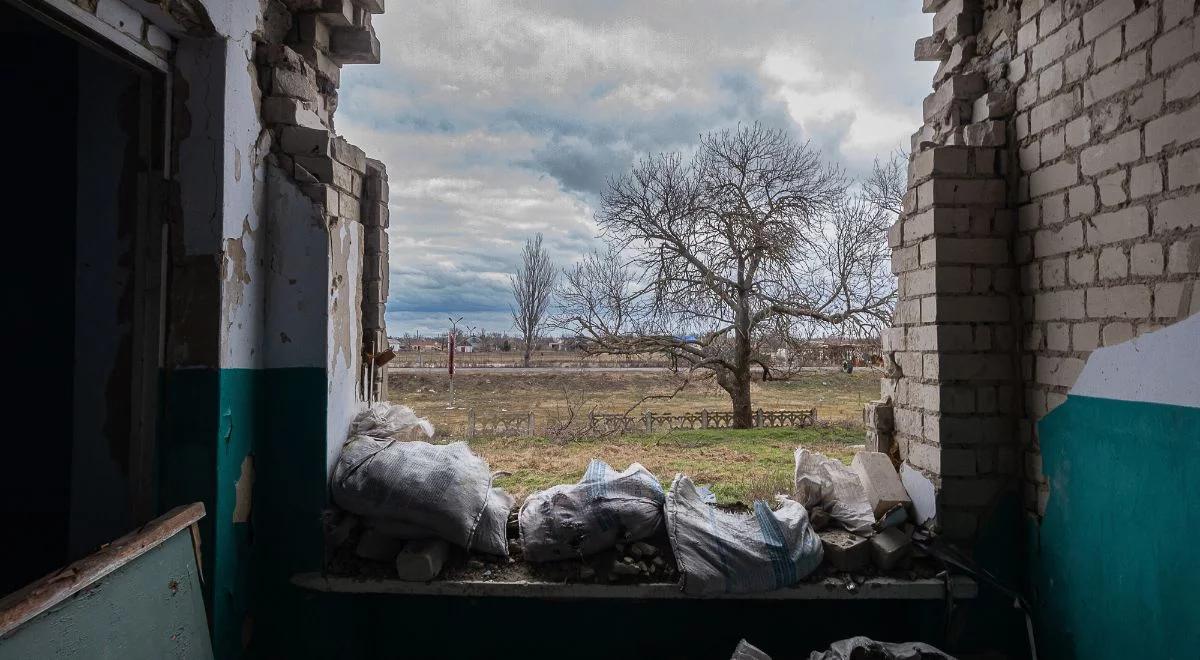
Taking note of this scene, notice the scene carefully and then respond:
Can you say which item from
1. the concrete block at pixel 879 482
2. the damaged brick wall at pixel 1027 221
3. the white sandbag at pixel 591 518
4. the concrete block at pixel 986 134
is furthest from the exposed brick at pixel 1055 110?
the white sandbag at pixel 591 518

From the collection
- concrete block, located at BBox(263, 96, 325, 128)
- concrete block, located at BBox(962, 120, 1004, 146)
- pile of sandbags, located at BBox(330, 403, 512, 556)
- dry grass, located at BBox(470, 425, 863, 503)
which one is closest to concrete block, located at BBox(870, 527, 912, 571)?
dry grass, located at BBox(470, 425, 863, 503)

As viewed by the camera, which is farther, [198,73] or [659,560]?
[659,560]

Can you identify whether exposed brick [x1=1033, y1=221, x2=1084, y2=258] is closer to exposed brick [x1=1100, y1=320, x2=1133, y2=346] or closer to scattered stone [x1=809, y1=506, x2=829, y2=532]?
exposed brick [x1=1100, y1=320, x2=1133, y2=346]

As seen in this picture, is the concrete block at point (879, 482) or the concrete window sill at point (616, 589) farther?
the concrete block at point (879, 482)

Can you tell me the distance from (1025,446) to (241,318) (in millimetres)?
3044

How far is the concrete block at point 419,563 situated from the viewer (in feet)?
8.03

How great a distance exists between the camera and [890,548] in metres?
2.51

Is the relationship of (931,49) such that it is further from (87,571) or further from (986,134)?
(87,571)

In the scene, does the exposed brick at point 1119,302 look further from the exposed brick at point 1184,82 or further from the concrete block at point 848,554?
the concrete block at point 848,554

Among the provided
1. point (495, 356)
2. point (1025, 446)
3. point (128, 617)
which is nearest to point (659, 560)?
point (1025, 446)

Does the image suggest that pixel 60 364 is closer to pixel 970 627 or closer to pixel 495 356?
pixel 970 627

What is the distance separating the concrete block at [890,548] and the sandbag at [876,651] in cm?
32

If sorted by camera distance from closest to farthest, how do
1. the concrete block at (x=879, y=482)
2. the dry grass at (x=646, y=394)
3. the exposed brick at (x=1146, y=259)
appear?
1. the exposed brick at (x=1146, y=259)
2. the concrete block at (x=879, y=482)
3. the dry grass at (x=646, y=394)

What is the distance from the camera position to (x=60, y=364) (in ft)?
7.94
